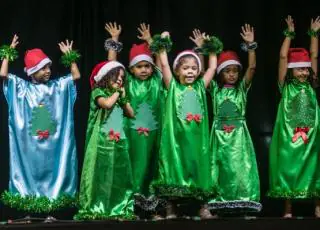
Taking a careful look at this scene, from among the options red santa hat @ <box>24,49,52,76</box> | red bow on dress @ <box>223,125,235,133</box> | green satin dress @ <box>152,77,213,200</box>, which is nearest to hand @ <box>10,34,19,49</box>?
red santa hat @ <box>24,49,52,76</box>

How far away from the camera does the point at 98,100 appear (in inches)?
199

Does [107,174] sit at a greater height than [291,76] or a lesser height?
lesser

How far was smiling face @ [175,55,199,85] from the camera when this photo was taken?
5.20 metres

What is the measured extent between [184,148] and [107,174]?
0.56m

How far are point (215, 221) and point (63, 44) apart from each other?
5.81ft

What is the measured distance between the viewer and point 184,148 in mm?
5078

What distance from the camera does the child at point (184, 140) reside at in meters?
5.02

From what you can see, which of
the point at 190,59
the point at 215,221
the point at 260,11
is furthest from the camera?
the point at 260,11

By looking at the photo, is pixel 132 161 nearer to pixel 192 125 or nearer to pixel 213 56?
pixel 192 125

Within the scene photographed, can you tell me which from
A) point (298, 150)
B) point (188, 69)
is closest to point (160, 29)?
point (188, 69)

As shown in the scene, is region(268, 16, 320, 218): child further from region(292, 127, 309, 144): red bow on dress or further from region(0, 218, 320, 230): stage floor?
region(0, 218, 320, 230): stage floor

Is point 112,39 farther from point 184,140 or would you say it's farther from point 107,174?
point 107,174

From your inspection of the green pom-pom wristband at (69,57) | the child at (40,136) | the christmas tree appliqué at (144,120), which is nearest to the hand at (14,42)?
the child at (40,136)

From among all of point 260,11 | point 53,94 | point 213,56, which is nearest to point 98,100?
point 53,94
